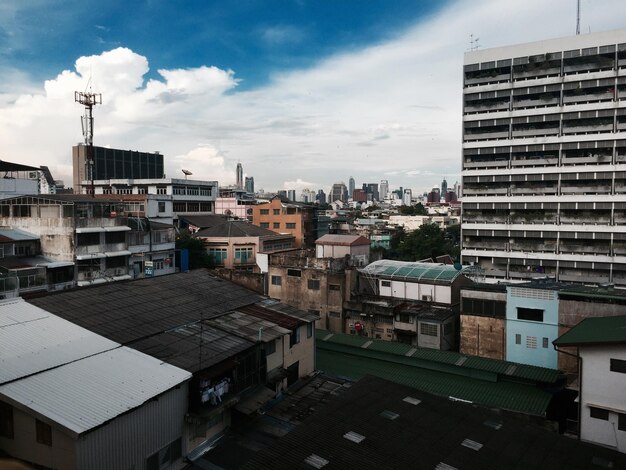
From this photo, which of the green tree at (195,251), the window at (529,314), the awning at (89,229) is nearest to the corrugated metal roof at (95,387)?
the window at (529,314)

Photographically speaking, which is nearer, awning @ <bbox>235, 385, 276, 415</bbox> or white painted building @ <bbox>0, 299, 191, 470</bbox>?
white painted building @ <bbox>0, 299, 191, 470</bbox>

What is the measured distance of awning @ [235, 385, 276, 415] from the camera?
19375 millimetres

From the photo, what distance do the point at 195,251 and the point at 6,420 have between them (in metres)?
43.1

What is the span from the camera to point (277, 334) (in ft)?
72.6

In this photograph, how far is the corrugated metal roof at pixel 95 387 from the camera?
532 inches

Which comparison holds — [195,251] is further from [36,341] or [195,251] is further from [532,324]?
[36,341]

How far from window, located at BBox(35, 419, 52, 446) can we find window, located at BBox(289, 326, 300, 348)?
12.3 meters

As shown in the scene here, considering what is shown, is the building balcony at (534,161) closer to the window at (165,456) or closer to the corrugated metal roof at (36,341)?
the window at (165,456)

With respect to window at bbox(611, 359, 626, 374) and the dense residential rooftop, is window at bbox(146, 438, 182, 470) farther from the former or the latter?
window at bbox(611, 359, 626, 374)

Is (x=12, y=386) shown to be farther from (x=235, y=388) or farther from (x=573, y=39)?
(x=573, y=39)

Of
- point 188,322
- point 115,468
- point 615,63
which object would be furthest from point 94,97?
point 615,63

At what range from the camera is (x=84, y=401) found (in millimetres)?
14094

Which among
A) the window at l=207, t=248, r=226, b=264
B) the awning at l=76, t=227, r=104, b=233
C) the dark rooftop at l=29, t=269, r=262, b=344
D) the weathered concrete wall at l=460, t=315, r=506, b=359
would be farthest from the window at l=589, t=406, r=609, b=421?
the window at l=207, t=248, r=226, b=264

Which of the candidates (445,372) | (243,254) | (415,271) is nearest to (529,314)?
(445,372)
